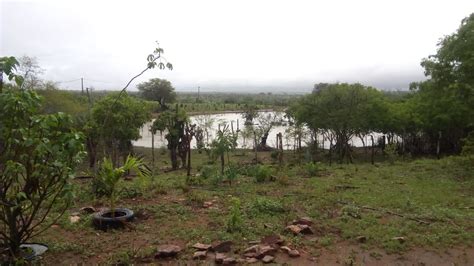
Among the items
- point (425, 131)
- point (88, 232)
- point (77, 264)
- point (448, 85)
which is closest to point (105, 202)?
point (88, 232)

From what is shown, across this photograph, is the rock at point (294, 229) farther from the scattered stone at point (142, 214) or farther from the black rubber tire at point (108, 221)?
the black rubber tire at point (108, 221)

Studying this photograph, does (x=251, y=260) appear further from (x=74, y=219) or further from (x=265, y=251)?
(x=74, y=219)

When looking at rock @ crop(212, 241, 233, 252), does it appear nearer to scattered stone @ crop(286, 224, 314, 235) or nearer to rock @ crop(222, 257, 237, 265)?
rock @ crop(222, 257, 237, 265)

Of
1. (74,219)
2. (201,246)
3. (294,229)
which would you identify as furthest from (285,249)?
(74,219)

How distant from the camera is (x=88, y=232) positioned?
5.86 m

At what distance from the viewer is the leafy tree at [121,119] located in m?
15.5

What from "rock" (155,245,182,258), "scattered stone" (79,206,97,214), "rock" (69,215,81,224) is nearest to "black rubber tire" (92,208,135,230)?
"rock" (69,215,81,224)

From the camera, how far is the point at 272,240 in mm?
5387

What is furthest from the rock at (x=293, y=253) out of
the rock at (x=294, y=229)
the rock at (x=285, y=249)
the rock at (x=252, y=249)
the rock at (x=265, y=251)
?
the rock at (x=294, y=229)

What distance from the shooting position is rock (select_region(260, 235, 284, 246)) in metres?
5.30

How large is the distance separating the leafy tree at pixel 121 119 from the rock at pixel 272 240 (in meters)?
10.6

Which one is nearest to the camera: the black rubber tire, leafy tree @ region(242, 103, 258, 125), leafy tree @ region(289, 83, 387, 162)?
the black rubber tire

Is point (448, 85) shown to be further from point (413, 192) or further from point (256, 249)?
point (256, 249)

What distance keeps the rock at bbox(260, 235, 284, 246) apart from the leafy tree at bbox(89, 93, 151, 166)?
10.6 m
